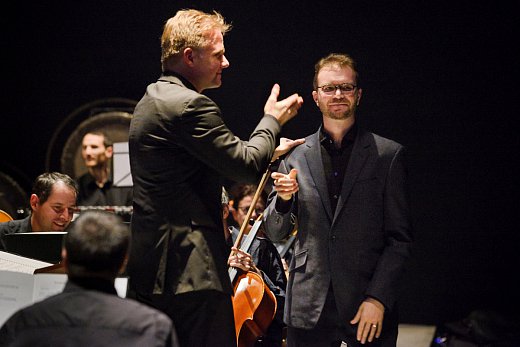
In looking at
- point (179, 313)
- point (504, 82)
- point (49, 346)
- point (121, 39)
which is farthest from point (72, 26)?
point (49, 346)

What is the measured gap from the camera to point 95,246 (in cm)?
182

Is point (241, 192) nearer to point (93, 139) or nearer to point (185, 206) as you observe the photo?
point (93, 139)

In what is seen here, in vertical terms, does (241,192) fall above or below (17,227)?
above

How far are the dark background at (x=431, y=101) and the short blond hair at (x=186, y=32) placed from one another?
3.19 m

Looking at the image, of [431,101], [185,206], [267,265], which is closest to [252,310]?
[267,265]

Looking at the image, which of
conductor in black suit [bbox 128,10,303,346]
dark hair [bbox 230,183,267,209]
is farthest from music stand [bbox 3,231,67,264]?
dark hair [bbox 230,183,267,209]

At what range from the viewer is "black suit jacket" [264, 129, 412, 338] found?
Result: 2.91m

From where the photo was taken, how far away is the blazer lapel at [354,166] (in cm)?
298

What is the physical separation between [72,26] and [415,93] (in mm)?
2800

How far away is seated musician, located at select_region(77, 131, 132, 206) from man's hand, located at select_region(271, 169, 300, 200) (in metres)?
3.12

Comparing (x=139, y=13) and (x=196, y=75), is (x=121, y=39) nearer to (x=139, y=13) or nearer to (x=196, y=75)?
(x=139, y=13)

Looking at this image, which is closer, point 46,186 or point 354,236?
point 354,236

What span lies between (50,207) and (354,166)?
180 centimetres

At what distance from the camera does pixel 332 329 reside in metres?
2.93
